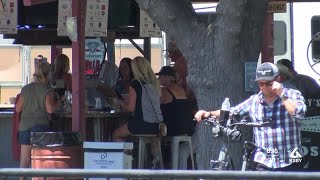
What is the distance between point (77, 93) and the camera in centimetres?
888

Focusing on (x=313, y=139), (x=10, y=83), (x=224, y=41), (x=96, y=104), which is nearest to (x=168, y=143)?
(x=96, y=104)

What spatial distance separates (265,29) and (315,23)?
384 cm

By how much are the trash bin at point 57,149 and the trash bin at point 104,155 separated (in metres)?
0.19

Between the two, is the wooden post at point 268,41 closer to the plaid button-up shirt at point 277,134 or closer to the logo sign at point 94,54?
the plaid button-up shirt at point 277,134

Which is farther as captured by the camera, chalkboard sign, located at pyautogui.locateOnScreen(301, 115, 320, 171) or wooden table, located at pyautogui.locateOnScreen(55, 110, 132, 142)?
chalkboard sign, located at pyautogui.locateOnScreen(301, 115, 320, 171)

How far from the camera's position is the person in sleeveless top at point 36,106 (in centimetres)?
949

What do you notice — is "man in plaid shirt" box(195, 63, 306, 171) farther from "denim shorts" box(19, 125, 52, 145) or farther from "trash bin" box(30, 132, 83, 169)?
"denim shorts" box(19, 125, 52, 145)

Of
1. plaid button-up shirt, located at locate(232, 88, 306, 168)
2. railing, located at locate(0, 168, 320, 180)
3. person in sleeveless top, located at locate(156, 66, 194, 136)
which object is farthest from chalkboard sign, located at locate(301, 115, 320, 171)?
railing, located at locate(0, 168, 320, 180)

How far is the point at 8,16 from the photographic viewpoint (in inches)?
477


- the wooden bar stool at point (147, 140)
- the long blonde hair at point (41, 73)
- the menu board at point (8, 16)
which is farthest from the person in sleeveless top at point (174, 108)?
the menu board at point (8, 16)

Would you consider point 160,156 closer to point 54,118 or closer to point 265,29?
point 54,118

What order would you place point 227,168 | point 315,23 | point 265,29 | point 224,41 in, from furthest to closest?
1. point 315,23
2. point 265,29
3. point 224,41
4. point 227,168

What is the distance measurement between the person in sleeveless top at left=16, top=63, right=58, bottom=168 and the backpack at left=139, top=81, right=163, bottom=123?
1151 millimetres

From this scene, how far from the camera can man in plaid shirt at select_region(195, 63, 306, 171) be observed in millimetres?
6598
